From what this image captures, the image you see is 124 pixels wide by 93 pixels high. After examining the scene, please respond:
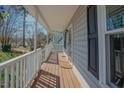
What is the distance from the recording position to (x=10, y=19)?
594 inches

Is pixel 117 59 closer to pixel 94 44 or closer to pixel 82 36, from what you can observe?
pixel 94 44

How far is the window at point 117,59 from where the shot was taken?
213cm

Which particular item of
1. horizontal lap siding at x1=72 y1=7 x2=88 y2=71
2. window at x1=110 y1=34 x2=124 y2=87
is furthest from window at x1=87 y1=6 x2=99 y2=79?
horizontal lap siding at x1=72 y1=7 x2=88 y2=71

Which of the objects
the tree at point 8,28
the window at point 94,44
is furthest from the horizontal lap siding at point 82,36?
the tree at point 8,28

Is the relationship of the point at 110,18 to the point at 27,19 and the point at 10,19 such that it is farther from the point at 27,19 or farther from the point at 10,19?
the point at 27,19

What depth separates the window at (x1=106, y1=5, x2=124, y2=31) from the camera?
2088mm

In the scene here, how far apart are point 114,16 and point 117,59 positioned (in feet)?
1.80

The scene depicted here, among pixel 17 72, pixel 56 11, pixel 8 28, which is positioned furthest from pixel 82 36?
pixel 8 28

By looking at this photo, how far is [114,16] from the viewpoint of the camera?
7.45 ft

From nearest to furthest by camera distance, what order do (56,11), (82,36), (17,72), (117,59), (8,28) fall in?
(117,59)
(17,72)
(82,36)
(56,11)
(8,28)

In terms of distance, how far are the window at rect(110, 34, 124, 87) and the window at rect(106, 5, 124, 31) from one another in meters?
0.13

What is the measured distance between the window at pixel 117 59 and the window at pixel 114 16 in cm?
13

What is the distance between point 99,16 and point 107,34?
40cm

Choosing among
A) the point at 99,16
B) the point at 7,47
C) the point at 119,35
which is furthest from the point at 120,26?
the point at 7,47
